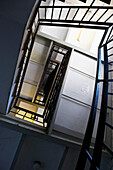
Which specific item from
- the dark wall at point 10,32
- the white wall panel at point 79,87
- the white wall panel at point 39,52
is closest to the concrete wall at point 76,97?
the white wall panel at point 79,87

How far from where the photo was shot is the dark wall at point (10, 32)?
129 cm

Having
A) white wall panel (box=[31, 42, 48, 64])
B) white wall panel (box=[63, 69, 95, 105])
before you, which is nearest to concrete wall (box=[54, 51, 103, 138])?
white wall panel (box=[63, 69, 95, 105])

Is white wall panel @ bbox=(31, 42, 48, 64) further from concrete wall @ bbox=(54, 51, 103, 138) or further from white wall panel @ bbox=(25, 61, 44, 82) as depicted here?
concrete wall @ bbox=(54, 51, 103, 138)

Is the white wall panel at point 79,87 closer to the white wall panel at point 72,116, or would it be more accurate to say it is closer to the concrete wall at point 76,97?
the concrete wall at point 76,97

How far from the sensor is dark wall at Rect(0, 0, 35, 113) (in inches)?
50.8

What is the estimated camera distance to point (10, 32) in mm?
1423

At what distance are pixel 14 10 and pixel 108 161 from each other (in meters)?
2.81

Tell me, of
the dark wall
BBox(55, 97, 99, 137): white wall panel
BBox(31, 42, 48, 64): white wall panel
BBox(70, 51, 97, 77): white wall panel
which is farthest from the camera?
BBox(31, 42, 48, 64): white wall panel

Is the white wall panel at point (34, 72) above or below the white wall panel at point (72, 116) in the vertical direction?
above

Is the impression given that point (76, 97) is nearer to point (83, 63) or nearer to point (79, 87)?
point (79, 87)

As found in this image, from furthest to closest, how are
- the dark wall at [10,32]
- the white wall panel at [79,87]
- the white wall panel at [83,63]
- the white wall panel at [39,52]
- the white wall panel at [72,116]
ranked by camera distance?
the white wall panel at [39,52] < the white wall panel at [83,63] < the white wall panel at [79,87] < the white wall panel at [72,116] < the dark wall at [10,32]

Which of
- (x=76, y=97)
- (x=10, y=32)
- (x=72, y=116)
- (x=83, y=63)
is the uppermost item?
(x=83, y=63)

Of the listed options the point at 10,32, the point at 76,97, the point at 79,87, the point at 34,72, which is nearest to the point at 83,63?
the point at 79,87

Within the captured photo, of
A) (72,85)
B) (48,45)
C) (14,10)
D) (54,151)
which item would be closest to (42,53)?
(48,45)
